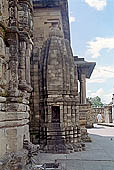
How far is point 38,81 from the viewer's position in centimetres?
1156

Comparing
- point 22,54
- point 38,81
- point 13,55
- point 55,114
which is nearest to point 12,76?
point 13,55

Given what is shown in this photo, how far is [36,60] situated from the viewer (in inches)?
462

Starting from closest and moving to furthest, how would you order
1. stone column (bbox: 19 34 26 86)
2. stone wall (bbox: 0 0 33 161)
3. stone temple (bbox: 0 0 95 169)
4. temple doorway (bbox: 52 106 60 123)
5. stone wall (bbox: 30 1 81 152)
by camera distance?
stone wall (bbox: 0 0 33 161)
stone temple (bbox: 0 0 95 169)
stone column (bbox: 19 34 26 86)
stone wall (bbox: 30 1 81 152)
temple doorway (bbox: 52 106 60 123)

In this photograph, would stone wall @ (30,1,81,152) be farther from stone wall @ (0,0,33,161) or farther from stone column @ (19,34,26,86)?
stone column @ (19,34,26,86)

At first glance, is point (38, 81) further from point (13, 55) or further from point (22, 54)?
point (13, 55)

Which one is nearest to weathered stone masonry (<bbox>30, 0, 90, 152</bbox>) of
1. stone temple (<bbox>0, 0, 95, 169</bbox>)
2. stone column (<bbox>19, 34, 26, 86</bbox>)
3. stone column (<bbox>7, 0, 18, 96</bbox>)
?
stone temple (<bbox>0, 0, 95, 169</bbox>)

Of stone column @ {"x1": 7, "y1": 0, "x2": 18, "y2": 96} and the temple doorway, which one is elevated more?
stone column @ {"x1": 7, "y1": 0, "x2": 18, "y2": 96}

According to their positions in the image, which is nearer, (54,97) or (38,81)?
(54,97)

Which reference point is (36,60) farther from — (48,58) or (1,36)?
(1,36)

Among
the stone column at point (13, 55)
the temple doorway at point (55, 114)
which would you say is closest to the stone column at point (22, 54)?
the stone column at point (13, 55)

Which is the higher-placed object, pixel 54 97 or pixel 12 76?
pixel 12 76

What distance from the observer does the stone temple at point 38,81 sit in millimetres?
5583

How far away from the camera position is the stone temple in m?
5.58

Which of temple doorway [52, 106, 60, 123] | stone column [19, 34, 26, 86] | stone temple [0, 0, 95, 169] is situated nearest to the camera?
stone temple [0, 0, 95, 169]
